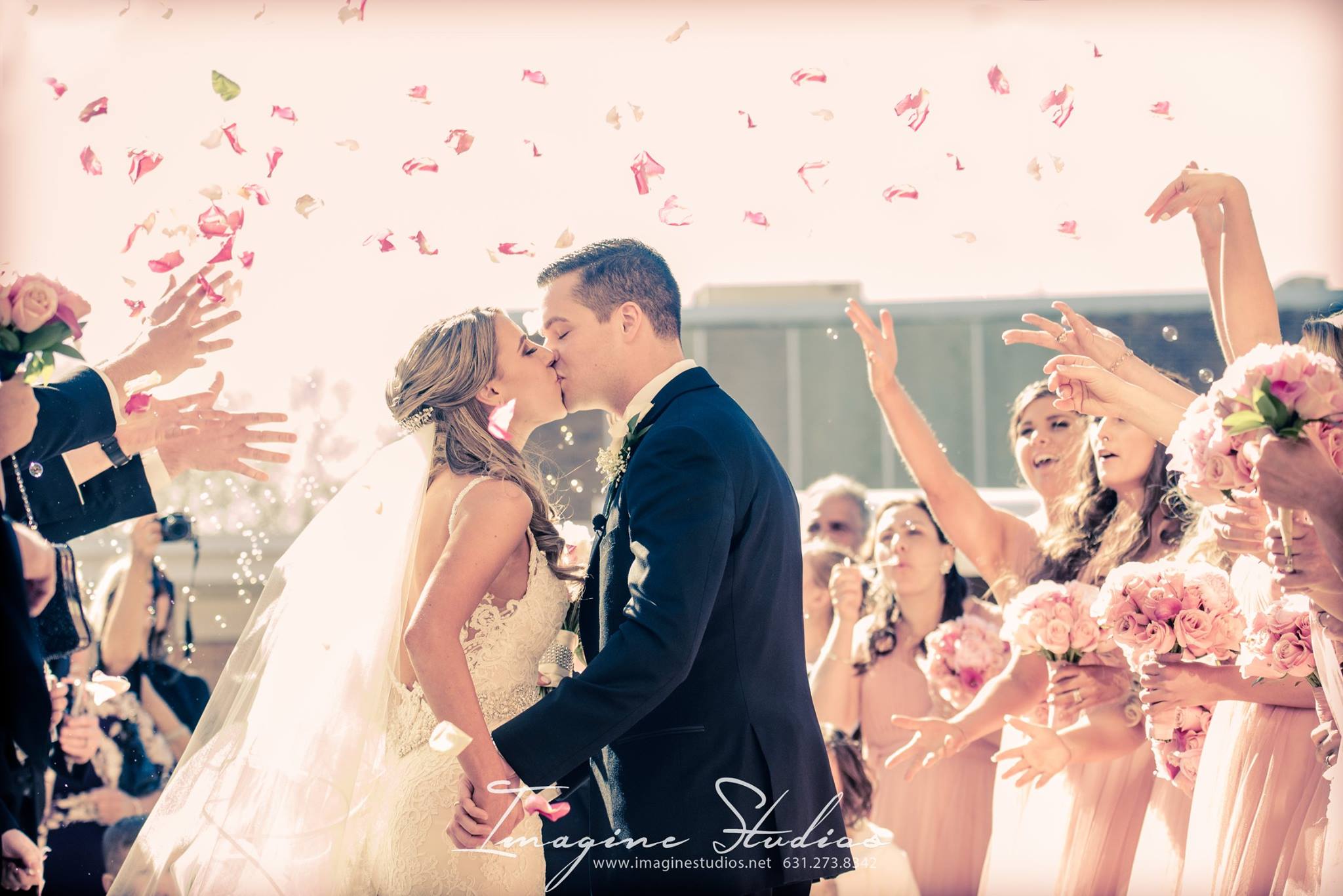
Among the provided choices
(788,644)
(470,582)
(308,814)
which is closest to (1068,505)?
(788,644)

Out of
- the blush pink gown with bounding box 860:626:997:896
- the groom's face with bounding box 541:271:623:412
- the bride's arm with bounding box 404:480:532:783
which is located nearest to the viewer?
the bride's arm with bounding box 404:480:532:783

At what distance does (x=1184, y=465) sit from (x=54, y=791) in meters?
5.71

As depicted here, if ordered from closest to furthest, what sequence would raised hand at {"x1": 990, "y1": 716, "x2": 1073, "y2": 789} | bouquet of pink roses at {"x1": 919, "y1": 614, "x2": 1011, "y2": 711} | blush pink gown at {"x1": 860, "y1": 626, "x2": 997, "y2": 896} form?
raised hand at {"x1": 990, "y1": 716, "x2": 1073, "y2": 789} < bouquet of pink roses at {"x1": 919, "y1": 614, "x2": 1011, "y2": 711} < blush pink gown at {"x1": 860, "y1": 626, "x2": 997, "y2": 896}

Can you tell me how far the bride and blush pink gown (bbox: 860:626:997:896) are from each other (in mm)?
2640

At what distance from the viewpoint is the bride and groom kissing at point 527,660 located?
3.39 m

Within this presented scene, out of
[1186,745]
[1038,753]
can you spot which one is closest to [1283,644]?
[1186,745]

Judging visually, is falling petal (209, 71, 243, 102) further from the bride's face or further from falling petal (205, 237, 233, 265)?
the bride's face

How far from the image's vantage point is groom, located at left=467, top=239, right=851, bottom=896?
10.9ft

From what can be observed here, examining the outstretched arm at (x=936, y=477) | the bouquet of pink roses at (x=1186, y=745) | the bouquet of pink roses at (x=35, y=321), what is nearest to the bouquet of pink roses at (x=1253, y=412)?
the bouquet of pink roses at (x=1186, y=745)

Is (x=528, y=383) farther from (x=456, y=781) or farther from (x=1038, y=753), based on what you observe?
(x=1038, y=753)

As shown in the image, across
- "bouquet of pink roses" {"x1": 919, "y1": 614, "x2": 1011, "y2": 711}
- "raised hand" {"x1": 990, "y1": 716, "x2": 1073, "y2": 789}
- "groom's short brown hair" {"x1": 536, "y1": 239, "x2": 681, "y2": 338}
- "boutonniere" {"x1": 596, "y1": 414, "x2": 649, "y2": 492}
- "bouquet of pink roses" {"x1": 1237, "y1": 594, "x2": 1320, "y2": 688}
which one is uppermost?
"groom's short brown hair" {"x1": 536, "y1": 239, "x2": 681, "y2": 338}

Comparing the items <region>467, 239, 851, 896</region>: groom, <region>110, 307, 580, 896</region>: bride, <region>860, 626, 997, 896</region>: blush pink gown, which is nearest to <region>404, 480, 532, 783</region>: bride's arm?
<region>110, 307, 580, 896</region>: bride

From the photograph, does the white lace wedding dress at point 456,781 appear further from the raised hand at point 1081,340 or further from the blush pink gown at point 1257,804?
the blush pink gown at point 1257,804

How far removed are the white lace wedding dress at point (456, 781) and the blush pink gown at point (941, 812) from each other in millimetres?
2718
